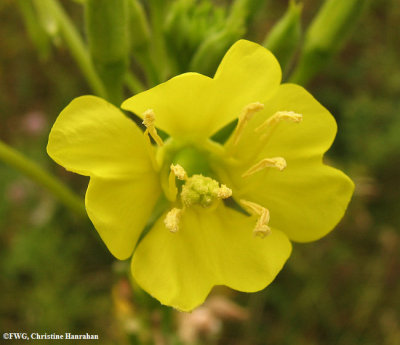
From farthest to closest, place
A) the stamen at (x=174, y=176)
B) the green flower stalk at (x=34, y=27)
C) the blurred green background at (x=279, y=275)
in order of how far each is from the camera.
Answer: the blurred green background at (x=279, y=275) → the green flower stalk at (x=34, y=27) → the stamen at (x=174, y=176)

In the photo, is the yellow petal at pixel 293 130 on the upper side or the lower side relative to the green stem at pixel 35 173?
upper

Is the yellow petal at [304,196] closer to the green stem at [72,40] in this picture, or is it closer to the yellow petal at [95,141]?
the yellow petal at [95,141]

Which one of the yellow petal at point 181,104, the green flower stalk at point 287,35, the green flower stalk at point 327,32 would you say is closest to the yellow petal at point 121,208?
the yellow petal at point 181,104

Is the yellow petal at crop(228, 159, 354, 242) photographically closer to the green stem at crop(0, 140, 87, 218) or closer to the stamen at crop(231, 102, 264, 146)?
the stamen at crop(231, 102, 264, 146)

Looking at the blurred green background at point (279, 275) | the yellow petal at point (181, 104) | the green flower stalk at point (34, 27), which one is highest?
the yellow petal at point (181, 104)

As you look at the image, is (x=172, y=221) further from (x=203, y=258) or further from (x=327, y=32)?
(x=327, y=32)

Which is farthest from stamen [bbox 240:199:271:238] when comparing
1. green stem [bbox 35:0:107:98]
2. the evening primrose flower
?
green stem [bbox 35:0:107:98]

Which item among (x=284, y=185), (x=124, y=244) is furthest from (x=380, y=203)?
(x=124, y=244)
